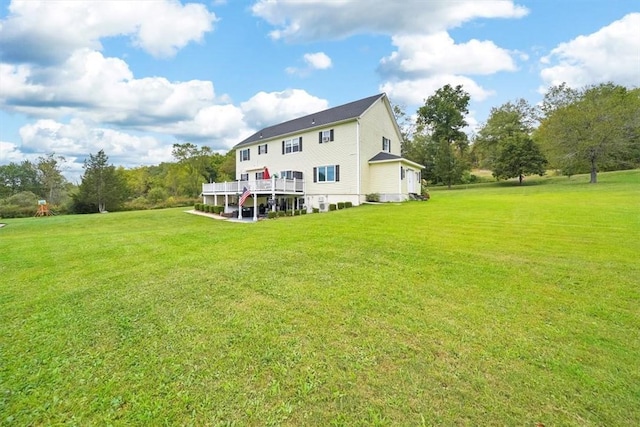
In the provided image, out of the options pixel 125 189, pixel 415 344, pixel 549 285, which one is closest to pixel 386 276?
pixel 415 344

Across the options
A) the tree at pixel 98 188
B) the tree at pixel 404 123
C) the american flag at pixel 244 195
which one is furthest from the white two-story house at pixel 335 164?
the tree at pixel 404 123

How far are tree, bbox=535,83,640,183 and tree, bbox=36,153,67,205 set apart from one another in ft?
216

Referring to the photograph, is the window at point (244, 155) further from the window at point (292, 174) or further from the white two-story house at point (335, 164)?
the window at point (292, 174)

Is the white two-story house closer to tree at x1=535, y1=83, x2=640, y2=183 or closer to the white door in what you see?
the white door

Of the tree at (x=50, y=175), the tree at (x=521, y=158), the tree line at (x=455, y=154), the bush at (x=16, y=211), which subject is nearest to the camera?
the tree line at (x=455, y=154)

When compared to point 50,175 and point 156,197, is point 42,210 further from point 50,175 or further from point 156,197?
point 50,175

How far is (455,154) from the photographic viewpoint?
43.1 meters

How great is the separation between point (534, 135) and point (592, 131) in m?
8.57

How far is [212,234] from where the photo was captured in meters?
9.68

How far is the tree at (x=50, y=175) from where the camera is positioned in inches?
1737

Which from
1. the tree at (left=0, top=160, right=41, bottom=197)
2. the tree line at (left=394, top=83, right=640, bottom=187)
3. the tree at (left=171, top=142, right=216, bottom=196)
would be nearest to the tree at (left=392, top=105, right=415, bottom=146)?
the tree line at (left=394, top=83, right=640, bottom=187)

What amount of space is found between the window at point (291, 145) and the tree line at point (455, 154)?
19021 mm

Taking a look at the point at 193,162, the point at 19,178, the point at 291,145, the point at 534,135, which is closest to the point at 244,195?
the point at 291,145

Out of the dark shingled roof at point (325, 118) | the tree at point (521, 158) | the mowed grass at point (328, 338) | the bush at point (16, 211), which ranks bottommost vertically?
the mowed grass at point (328, 338)
